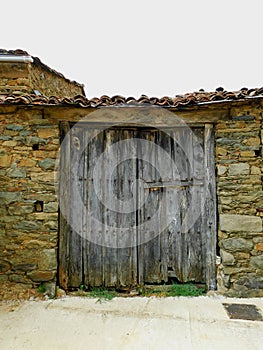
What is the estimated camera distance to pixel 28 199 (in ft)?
12.1

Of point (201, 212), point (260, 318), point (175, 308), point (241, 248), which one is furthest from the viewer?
point (201, 212)

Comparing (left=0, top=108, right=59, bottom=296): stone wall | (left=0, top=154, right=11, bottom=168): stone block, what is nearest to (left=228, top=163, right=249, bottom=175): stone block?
(left=0, top=108, right=59, bottom=296): stone wall

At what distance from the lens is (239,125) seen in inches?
144

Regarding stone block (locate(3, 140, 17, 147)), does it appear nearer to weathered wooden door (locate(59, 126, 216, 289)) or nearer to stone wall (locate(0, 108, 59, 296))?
stone wall (locate(0, 108, 59, 296))

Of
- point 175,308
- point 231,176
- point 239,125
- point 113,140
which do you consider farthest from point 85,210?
point 239,125

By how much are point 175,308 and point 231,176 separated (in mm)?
1735

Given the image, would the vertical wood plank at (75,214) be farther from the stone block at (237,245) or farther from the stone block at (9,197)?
the stone block at (237,245)

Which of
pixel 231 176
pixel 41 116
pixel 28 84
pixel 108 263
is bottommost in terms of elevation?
pixel 108 263

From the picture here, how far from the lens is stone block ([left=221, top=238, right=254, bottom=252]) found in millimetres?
3566

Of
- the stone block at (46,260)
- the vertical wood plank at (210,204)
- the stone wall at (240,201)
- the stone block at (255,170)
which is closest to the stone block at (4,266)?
the stone block at (46,260)

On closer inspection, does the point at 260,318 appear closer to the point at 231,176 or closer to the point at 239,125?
the point at 231,176

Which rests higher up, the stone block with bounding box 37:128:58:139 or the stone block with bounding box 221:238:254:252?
the stone block with bounding box 37:128:58:139

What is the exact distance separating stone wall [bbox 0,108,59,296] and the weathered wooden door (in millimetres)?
205

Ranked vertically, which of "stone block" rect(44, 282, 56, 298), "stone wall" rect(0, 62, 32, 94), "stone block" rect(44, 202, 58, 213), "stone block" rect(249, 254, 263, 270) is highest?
"stone wall" rect(0, 62, 32, 94)
